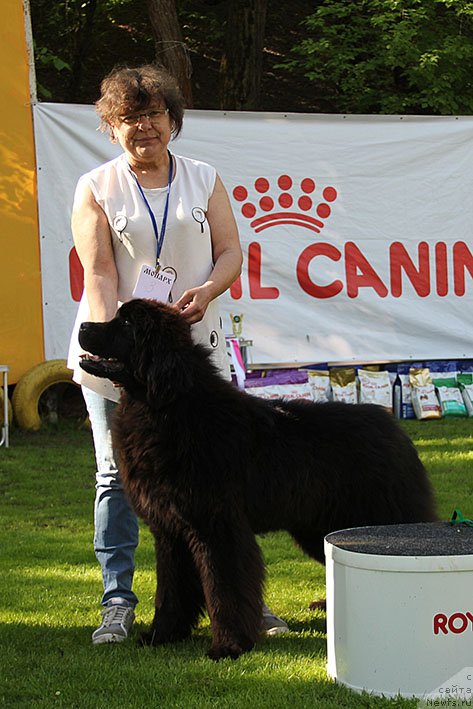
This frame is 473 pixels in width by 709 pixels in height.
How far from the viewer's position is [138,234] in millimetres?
3781

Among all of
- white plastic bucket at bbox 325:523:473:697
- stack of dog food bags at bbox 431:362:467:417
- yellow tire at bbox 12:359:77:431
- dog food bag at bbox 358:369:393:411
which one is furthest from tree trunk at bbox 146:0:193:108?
white plastic bucket at bbox 325:523:473:697

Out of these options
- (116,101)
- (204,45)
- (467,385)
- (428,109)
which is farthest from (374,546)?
(204,45)

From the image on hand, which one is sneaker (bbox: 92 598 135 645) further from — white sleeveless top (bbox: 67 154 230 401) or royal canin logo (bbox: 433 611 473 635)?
royal canin logo (bbox: 433 611 473 635)

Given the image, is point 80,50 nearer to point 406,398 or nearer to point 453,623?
point 406,398

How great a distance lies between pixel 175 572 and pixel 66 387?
18.3 ft

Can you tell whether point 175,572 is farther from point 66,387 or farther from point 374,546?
point 66,387

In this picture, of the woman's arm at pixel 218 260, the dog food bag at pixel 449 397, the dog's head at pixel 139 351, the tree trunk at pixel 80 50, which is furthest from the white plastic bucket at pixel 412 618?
the tree trunk at pixel 80 50

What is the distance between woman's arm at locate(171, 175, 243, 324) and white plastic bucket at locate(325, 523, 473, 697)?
1134mm

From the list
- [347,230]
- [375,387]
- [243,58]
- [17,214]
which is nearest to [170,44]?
[243,58]

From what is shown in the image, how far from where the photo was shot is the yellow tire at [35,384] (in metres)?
8.56

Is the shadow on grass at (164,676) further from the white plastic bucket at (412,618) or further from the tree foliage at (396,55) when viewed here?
the tree foliage at (396,55)

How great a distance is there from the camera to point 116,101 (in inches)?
148

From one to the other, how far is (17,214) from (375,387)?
362cm

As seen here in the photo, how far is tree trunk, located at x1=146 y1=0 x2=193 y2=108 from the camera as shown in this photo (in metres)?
10.7
